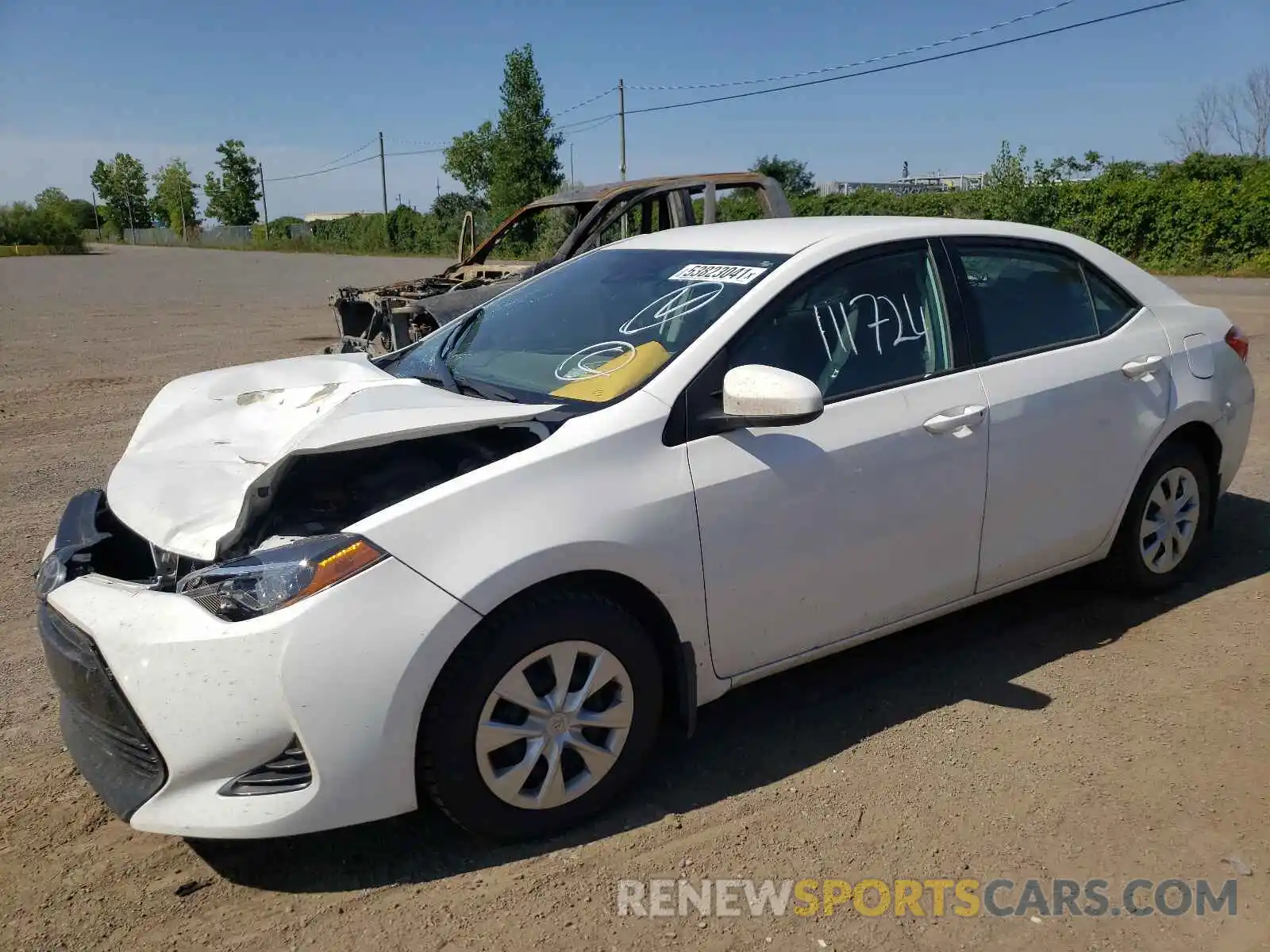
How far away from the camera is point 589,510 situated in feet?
9.32

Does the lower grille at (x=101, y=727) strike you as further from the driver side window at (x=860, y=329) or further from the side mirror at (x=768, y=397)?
the driver side window at (x=860, y=329)

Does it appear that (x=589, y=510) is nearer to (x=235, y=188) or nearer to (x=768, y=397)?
(x=768, y=397)

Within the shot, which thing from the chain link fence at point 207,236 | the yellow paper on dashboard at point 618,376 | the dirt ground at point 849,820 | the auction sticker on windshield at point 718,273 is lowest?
the dirt ground at point 849,820

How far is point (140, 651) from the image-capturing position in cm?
258

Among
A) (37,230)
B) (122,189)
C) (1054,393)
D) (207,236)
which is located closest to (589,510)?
(1054,393)

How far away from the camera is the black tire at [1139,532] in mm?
4305

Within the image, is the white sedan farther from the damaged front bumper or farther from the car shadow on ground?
the car shadow on ground

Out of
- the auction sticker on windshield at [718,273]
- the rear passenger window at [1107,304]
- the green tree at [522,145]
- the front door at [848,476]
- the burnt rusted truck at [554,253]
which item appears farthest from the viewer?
the green tree at [522,145]

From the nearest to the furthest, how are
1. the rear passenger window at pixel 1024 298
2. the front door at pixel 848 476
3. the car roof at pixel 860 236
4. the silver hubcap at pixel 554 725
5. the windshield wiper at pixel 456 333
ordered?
the silver hubcap at pixel 554 725 → the front door at pixel 848 476 → the car roof at pixel 860 236 → the rear passenger window at pixel 1024 298 → the windshield wiper at pixel 456 333

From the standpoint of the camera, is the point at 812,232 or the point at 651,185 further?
the point at 651,185

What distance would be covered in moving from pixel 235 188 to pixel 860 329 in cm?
9544

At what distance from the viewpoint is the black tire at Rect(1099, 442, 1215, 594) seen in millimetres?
4305

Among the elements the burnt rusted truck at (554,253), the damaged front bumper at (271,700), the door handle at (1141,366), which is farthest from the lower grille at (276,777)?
the burnt rusted truck at (554,253)

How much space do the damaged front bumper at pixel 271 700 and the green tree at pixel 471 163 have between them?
52920mm
